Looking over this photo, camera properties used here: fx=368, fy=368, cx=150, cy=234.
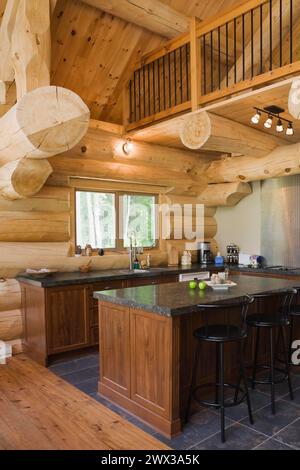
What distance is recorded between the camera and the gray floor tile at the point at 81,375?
11.7 ft

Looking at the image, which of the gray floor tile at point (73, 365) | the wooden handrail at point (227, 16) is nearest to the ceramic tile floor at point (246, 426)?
the gray floor tile at point (73, 365)

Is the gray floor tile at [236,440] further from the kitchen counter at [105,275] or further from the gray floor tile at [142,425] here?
the kitchen counter at [105,275]

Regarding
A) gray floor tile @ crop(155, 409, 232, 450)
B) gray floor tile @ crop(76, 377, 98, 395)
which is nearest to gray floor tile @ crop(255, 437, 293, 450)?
gray floor tile @ crop(155, 409, 232, 450)

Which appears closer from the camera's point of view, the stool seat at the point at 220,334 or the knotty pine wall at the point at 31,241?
the stool seat at the point at 220,334

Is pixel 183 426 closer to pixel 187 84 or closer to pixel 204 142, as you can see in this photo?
pixel 204 142

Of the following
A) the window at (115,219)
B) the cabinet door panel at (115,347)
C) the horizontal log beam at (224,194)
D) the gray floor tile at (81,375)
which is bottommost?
the gray floor tile at (81,375)

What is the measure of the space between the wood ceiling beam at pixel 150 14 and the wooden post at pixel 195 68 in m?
0.62

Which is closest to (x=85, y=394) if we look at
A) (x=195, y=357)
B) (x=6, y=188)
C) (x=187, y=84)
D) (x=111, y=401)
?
(x=111, y=401)

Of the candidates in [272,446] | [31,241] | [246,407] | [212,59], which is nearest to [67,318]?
[31,241]

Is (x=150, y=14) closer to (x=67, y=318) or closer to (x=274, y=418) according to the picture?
(x=67, y=318)

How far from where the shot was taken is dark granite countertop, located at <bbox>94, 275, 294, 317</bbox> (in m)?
2.58

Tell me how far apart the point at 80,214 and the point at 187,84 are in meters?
2.40

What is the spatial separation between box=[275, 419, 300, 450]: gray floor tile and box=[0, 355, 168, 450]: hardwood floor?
0.82 m

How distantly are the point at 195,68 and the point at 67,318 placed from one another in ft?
10.2
